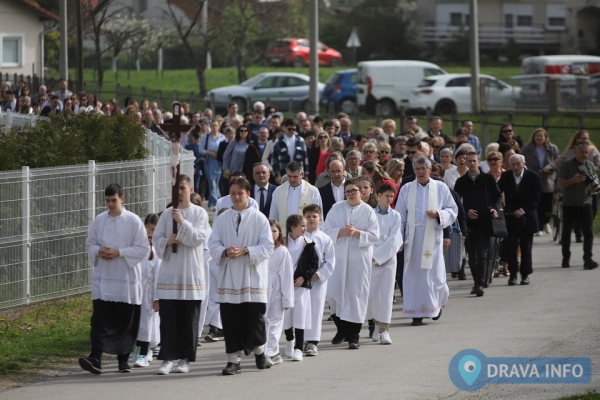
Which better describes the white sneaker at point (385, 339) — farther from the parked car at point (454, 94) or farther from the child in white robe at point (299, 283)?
the parked car at point (454, 94)

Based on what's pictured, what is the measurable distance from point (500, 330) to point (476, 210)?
314 cm

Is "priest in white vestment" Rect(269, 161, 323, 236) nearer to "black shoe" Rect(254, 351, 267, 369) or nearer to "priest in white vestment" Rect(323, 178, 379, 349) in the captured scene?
"priest in white vestment" Rect(323, 178, 379, 349)

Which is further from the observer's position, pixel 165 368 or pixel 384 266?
pixel 384 266

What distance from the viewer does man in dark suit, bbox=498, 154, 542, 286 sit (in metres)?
17.1

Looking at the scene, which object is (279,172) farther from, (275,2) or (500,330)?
(275,2)

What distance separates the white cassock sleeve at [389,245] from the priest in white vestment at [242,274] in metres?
2.18

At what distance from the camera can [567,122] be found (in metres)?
36.8

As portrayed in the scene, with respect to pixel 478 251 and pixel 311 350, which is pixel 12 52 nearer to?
pixel 478 251

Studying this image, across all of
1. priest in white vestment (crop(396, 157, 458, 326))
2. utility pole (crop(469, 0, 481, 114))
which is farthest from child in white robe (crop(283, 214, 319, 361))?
utility pole (crop(469, 0, 481, 114))

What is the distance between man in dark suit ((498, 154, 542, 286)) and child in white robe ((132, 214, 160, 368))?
6757 mm

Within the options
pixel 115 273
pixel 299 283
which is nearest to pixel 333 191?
pixel 299 283

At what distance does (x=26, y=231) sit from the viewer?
561 inches

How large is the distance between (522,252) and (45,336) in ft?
23.5

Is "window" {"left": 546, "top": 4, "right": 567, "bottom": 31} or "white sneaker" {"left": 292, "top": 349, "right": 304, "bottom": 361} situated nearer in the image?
"white sneaker" {"left": 292, "top": 349, "right": 304, "bottom": 361}
